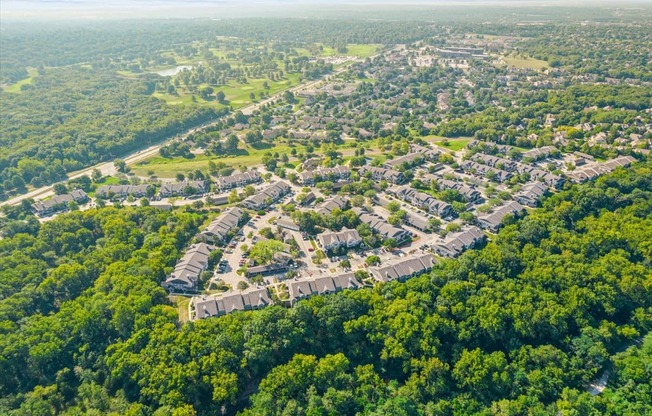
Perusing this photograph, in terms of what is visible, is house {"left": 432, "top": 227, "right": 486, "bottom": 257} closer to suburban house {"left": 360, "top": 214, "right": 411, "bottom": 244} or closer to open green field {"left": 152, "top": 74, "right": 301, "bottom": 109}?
suburban house {"left": 360, "top": 214, "right": 411, "bottom": 244}

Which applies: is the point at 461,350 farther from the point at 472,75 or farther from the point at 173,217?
the point at 472,75

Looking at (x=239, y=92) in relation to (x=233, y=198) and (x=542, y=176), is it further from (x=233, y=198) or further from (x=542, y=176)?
(x=542, y=176)

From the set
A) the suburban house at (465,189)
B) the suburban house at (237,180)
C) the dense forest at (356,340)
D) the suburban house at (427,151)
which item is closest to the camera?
the dense forest at (356,340)

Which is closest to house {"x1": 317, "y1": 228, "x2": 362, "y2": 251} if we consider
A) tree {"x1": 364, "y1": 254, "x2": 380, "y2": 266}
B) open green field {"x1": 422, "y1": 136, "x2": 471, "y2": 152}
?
tree {"x1": 364, "y1": 254, "x2": 380, "y2": 266}

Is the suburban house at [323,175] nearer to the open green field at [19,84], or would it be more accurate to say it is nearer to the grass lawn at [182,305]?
the grass lawn at [182,305]

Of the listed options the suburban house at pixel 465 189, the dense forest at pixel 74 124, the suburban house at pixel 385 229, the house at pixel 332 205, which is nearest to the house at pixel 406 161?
the suburban house at pixel 465 189

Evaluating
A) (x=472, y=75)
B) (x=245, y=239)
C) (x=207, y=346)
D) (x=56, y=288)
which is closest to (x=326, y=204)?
(x=245, y=239)

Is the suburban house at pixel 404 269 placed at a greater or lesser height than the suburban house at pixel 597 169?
lesser
